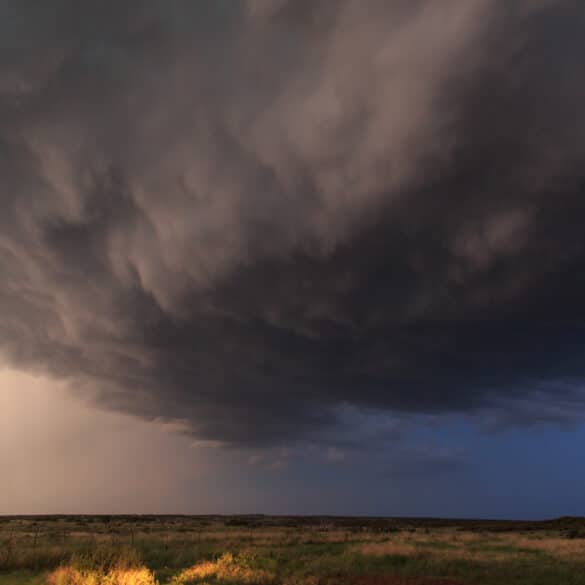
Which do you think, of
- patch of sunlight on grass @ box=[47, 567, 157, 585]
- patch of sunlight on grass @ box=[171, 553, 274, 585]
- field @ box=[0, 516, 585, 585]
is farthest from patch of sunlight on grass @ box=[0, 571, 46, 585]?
patch of sunlight on grass @ box=[171, 553, 274, 585]

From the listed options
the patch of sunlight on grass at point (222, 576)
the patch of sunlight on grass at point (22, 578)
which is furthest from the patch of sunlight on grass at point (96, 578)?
the patch of sunlight on grass at point (222, 576)

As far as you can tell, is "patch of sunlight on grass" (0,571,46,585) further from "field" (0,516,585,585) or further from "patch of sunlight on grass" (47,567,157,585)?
"patch of sunlight on grass" (47,567,157,585)

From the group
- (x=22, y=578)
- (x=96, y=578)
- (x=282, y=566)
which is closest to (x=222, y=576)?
(x=96, y=578)

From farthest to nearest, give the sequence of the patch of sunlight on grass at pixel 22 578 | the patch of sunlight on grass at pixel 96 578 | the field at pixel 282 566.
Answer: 1. the field at pixel 282 566
2. the patch of sunlight on grass at pixel 22 578
3. the patch of sunlight on grass at pixel 96 578

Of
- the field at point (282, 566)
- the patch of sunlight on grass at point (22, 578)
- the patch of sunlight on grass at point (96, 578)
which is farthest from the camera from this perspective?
the field at point (282, 566)

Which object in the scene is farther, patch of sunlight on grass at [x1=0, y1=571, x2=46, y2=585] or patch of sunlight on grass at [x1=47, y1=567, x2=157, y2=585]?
patch of sunlight on grass at [x1=0, y1=571, x2=46, y2=585]

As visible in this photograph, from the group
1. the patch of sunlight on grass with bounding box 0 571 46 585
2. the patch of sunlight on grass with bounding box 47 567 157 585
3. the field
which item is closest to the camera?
the patch of sunlight on grass with bounding box 47 567 157 585

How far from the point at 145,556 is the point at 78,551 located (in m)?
3.11

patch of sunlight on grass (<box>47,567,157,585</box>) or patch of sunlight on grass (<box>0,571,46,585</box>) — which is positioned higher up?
patch of sunlight on grass (<box>47,567,157,585</box>)

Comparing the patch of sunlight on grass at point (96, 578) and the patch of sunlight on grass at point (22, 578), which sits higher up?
the patch of sunlight on grass at point (96, 578)

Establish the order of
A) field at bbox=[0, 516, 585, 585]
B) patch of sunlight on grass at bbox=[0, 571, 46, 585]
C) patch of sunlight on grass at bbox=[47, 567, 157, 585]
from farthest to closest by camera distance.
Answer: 1. field at bbox=[0, 516, 585, 585]
2. patch of sunlight on grass at bbox=[0, 571, 46, 585]
3. patch of sunlight on grass at bbox=[47, 567, 157, 585]

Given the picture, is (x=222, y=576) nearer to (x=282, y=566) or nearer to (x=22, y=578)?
(x=282, y=566)

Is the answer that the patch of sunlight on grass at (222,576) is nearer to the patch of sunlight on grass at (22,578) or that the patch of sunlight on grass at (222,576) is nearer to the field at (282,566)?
the field at (282,566)

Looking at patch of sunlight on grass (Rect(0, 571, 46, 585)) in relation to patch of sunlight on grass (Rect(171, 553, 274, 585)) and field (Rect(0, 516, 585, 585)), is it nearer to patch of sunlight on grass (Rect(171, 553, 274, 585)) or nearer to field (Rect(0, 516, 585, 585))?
field (Rect(0, 516, 585, 585))
